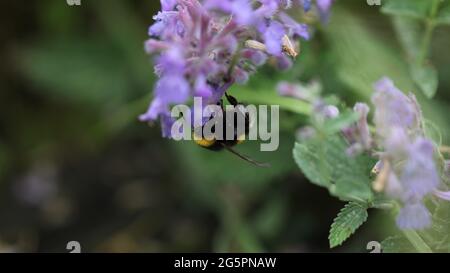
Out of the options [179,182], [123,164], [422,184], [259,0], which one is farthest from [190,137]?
[123,164]

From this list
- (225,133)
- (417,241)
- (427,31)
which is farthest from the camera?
(427,31)

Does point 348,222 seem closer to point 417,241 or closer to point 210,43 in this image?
point 417,241

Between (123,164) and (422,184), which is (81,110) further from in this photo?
(422,184)

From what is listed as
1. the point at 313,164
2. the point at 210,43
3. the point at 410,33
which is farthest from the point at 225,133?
the point at 410,33

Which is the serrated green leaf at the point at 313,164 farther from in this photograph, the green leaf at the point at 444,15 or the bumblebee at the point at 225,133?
the green leaf at the point at 444,15

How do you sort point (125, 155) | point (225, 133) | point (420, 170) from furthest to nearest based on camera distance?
point (125, 155) < point (225, 133) < point (420, 170)

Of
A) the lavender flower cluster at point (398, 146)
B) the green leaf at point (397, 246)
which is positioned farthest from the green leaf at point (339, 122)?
the green leaf at point (397, 246)
